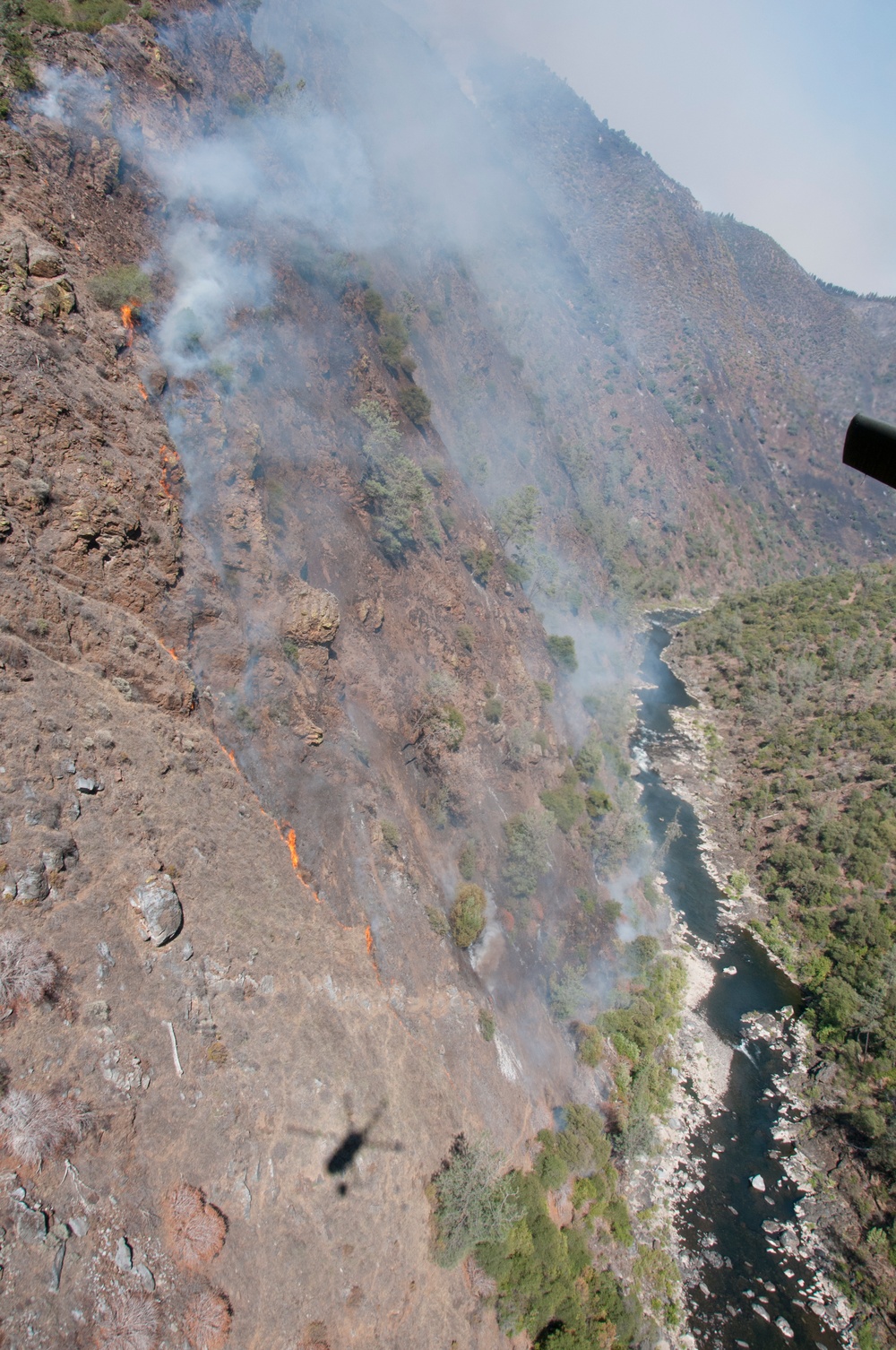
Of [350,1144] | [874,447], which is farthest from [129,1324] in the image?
[874,447]

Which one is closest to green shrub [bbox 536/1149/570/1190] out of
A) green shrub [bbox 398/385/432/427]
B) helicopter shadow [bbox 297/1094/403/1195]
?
helicopter shadow [bbox 297/1094/403/1195]

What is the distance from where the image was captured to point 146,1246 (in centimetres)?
1227

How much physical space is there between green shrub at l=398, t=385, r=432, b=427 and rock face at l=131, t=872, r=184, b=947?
1159 inches

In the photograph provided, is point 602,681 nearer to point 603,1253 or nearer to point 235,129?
point 603,1253

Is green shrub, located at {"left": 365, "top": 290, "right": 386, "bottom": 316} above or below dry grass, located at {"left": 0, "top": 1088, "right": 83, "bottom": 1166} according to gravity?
above

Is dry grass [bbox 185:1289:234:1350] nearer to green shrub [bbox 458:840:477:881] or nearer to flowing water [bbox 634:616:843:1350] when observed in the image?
green shrub [bbox 458:840:477:881]

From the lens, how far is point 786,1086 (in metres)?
29.2

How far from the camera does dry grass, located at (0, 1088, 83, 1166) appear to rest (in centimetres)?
1130

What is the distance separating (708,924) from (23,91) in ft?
149

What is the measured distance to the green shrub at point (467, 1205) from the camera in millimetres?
17938

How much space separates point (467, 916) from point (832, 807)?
30184 mm

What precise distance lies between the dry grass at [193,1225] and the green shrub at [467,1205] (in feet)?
23.1

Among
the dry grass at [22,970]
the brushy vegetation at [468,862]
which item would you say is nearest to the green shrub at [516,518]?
the brushy vegetation at [468,862]

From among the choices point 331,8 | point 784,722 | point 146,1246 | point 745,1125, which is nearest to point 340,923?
point 146,1246
